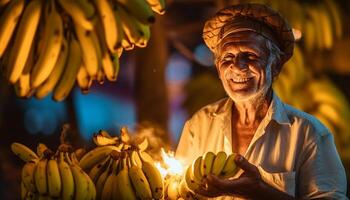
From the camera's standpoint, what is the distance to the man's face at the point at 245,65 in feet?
11.2

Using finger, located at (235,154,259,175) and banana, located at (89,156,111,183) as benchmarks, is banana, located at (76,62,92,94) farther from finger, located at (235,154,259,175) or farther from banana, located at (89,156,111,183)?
finger, located at (235,154,259,175)

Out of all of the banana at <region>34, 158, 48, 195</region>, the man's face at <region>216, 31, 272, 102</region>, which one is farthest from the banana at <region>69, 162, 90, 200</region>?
the man's face at <region>216, 31, 272, 102</region>

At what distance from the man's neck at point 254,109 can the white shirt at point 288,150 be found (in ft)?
0.17

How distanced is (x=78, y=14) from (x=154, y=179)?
2.63ft

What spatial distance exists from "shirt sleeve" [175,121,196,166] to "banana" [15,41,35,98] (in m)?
1.03

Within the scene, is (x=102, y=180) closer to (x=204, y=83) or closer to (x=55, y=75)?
(x=55, y=75)

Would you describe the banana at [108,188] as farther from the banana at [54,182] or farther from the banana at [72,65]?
the banana at [72,65]

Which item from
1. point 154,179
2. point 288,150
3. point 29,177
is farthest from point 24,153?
point 288,150

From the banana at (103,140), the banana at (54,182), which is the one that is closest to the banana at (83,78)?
the banana at (54,182)

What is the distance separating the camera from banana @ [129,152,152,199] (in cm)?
306

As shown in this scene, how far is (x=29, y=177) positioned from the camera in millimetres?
3049

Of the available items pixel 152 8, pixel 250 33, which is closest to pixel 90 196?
pixel 152 8

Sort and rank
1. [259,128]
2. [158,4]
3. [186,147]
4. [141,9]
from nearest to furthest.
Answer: [141,9] → [158,4] → [259,128] → [186,147]

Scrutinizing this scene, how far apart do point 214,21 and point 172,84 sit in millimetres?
7766
